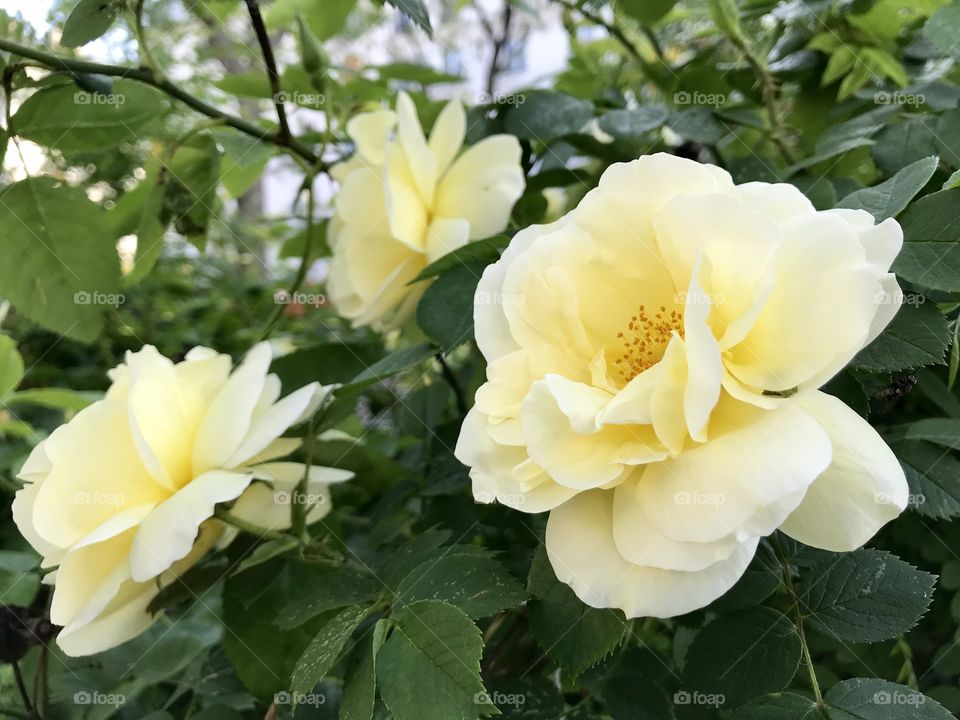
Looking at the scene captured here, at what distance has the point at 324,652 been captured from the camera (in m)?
0.32

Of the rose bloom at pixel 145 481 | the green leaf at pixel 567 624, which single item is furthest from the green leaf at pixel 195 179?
the green leaf at pixel 567 624

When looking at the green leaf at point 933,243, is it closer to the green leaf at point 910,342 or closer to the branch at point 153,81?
the green leaf at point 910,342

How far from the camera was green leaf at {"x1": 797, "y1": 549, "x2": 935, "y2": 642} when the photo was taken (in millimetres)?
311

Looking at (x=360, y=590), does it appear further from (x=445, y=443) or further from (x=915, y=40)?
(x=915, y=40)

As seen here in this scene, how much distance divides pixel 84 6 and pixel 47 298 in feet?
0.57

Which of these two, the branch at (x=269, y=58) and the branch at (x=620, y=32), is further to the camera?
the branch at (x=620, y=32)

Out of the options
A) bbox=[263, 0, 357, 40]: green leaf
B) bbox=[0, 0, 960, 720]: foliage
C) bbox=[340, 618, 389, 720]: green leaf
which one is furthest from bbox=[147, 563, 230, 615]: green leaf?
bbox=[263, 0, 357, 40]: green leaf

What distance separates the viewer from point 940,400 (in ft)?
1.38

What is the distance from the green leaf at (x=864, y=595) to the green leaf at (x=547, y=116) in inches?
12.2

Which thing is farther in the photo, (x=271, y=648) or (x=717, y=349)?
(x=271, y=648)

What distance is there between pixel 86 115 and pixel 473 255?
27 cm

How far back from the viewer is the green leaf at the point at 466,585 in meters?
0.32

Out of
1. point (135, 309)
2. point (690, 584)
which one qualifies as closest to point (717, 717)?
point (690, 584)

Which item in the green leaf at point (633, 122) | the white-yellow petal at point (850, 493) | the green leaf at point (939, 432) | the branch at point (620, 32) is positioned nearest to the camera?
the white-yellow petal at point (850, 493)
